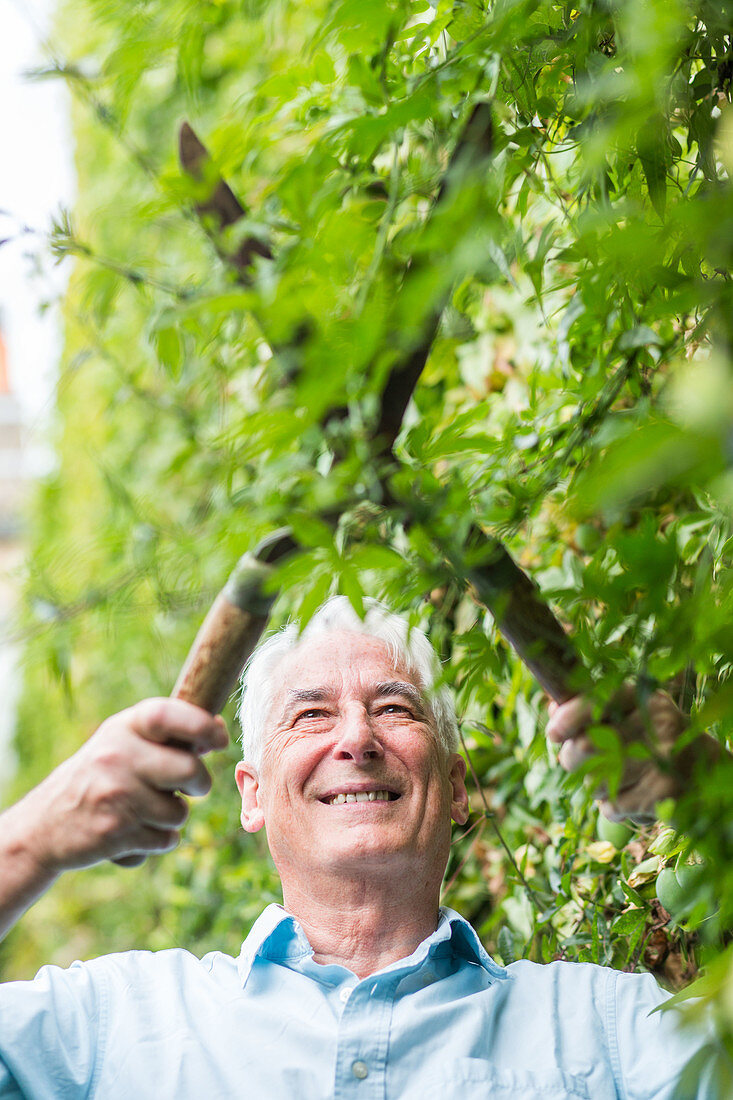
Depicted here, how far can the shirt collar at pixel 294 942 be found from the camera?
138cm

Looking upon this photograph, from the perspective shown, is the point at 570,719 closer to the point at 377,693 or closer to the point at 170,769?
the point at 170,769

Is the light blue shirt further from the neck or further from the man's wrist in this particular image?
the man's wrist

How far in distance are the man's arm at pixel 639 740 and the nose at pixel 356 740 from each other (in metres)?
0.52

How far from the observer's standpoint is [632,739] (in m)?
0.88

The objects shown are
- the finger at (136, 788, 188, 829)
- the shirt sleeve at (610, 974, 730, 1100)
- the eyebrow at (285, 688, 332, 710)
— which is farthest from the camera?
the eyebrow at (285, 688, 332, 710)

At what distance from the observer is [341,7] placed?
71cm

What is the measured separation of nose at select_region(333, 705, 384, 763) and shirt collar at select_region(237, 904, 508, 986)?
243 millimetres

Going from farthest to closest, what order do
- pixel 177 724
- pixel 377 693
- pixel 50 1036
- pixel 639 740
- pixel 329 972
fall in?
pixel 377 693 < pixel 329 972 < pixel 50 1036 < pixel 177 724 < pixel 639 740

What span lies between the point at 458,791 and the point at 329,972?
0.38 m

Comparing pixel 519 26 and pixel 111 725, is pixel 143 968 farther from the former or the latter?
pixel 519 26

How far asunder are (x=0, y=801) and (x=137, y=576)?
505cm

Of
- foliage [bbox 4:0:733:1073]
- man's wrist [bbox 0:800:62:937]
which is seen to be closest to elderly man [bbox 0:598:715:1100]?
man's wrist [bbox 0:800:62:937]

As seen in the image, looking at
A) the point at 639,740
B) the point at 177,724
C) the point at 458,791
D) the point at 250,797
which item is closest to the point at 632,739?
the point at 639,740

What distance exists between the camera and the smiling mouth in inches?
56.1
